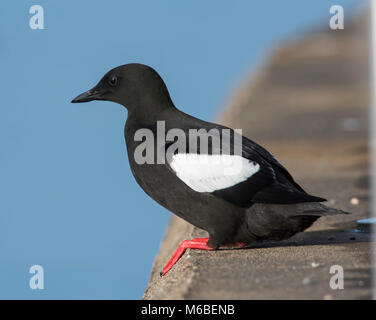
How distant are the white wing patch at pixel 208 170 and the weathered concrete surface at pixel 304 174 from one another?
47 centimetres

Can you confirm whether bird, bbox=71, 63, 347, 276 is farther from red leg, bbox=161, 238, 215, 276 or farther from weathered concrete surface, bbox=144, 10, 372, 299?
weathered concrete surface, bbox=144, 10, 372, 299

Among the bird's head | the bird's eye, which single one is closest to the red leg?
the bird's head

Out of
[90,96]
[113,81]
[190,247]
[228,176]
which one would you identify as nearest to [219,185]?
[228,176]

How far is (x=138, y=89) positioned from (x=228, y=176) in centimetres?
91

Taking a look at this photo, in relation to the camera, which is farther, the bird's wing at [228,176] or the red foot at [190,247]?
the red foot at [190,247]

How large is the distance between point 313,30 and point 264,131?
11.4 metres

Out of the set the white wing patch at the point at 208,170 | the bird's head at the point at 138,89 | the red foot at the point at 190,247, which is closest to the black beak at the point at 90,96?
the bird's head at the point at 138,89

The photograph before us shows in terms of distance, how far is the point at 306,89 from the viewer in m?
12.6

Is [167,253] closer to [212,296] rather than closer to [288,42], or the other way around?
[212,296]

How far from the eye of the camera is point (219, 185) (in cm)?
495

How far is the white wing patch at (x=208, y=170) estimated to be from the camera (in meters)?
4.89

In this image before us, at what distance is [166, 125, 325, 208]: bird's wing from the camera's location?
4.90 metres

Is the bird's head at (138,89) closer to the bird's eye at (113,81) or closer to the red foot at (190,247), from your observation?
the bird's eye at (113,81)
